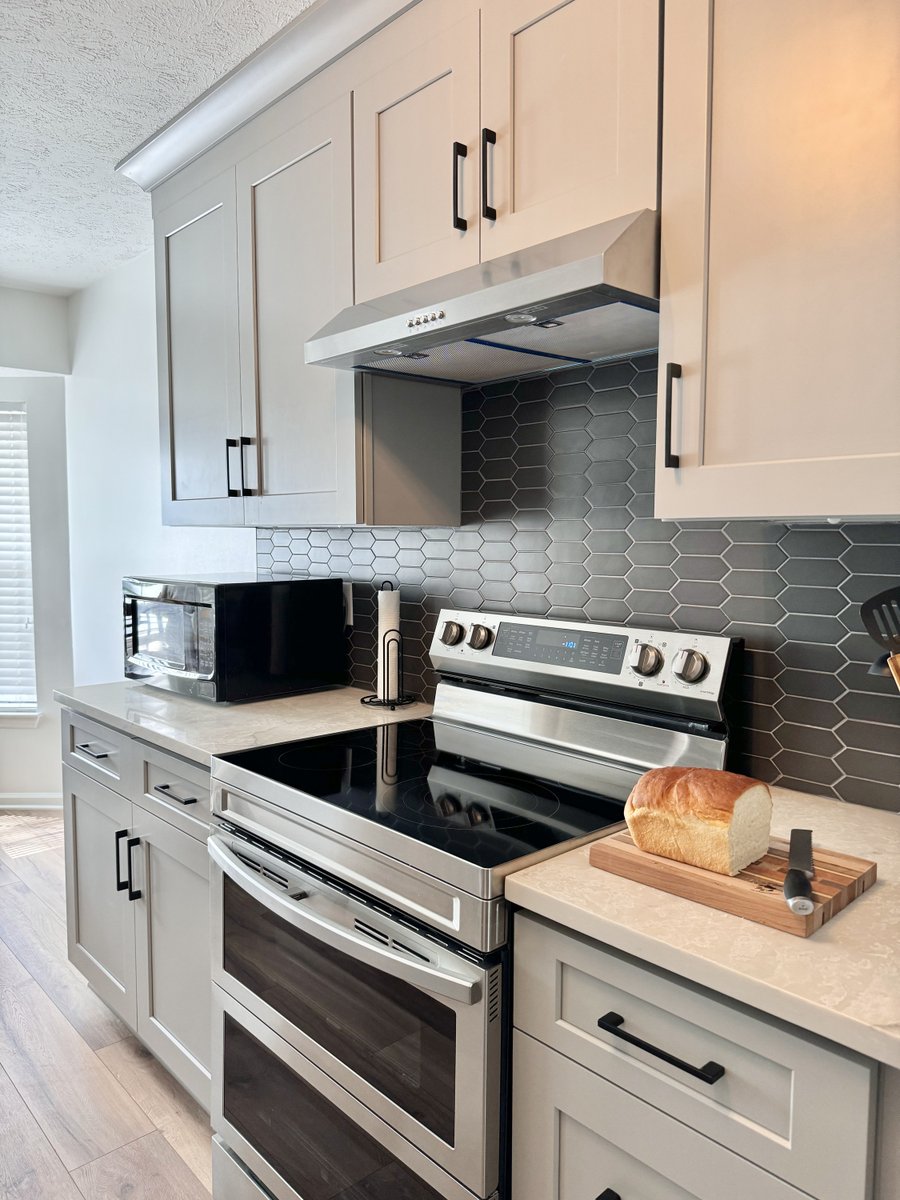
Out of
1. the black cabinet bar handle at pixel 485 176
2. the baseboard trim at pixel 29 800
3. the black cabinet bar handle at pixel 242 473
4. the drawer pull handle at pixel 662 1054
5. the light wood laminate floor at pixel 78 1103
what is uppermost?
the black cabinet bar handle at pixel 485 176

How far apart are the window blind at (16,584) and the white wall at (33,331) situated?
0.37m

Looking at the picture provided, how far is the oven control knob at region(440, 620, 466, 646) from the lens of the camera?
1.96 meters

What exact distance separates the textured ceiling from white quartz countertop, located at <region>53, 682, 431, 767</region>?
1602mm

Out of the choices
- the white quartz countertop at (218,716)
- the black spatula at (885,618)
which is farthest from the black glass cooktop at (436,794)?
the black spatula at (885,618)

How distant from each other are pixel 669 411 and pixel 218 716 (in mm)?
1376

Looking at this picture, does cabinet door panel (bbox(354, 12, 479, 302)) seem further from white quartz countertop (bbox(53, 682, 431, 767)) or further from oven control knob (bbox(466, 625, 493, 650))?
white quartz countertop (bbox(53, 682, 431, 767))

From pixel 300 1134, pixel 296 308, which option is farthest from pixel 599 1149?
pixel 296 308

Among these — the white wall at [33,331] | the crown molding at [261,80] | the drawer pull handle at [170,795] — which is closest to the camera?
the crown molding at [261,80]

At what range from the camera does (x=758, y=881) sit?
3.42 ft

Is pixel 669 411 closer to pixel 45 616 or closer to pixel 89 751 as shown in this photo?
pixel 89 751

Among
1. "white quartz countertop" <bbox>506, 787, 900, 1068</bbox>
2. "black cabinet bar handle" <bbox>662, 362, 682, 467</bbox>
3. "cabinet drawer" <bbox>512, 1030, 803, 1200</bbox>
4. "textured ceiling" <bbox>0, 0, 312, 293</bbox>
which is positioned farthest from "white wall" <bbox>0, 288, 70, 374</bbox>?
"cabinet drawer" <bbox>512, 1030, 803, 1200</bbox>

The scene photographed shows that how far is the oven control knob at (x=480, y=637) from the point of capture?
6.20 ft

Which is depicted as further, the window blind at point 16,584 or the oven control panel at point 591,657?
the window blind at point 16,584

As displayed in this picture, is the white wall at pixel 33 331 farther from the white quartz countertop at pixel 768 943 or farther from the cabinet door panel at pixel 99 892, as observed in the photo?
the white quartz countertop at pixel 768 943
